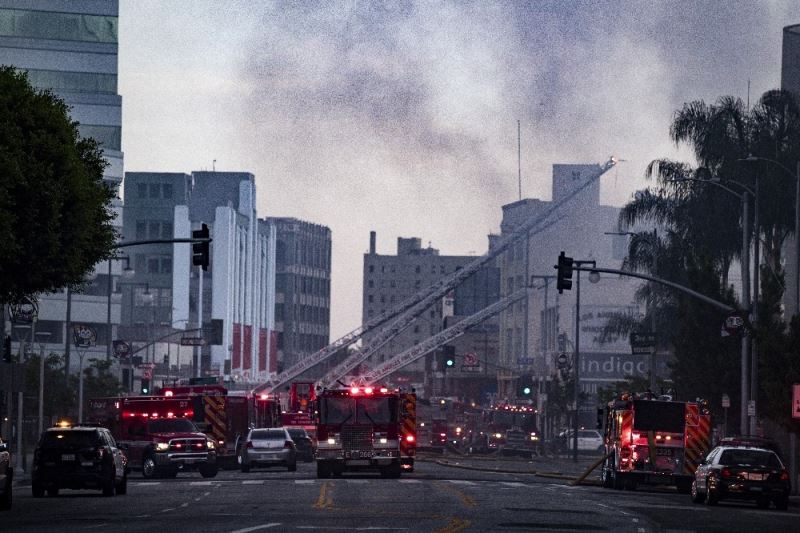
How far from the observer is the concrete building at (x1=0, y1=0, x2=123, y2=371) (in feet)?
425

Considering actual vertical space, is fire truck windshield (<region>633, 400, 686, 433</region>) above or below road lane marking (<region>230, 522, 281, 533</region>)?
above

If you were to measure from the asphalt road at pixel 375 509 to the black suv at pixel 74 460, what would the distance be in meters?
0.55

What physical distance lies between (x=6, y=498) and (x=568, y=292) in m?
133

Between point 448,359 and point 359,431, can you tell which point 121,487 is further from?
point 448,359

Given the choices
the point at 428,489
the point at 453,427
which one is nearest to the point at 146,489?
the point at 428,489

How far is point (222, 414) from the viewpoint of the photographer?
6538 centimetres

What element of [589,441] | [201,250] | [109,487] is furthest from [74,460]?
[589,441]

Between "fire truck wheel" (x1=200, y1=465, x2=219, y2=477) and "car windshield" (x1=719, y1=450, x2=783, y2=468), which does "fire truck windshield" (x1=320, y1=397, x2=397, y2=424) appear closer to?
"fire truck wheel" (x1=200, y1=465, x2=219, y2=477)

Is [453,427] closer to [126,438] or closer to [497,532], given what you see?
[126,438]

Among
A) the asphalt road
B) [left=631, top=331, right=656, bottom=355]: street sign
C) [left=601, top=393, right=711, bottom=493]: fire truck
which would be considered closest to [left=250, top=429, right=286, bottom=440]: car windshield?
the asphalt road

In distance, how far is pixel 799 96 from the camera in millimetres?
80500

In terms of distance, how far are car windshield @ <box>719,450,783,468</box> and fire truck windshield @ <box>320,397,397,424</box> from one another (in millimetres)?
14436

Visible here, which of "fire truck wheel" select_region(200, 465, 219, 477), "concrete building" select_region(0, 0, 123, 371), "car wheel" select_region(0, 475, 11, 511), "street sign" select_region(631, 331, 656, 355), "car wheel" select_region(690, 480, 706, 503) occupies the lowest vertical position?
"fire truck wheel" select_region(200, 465, 219, 477)

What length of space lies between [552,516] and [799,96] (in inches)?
2049
